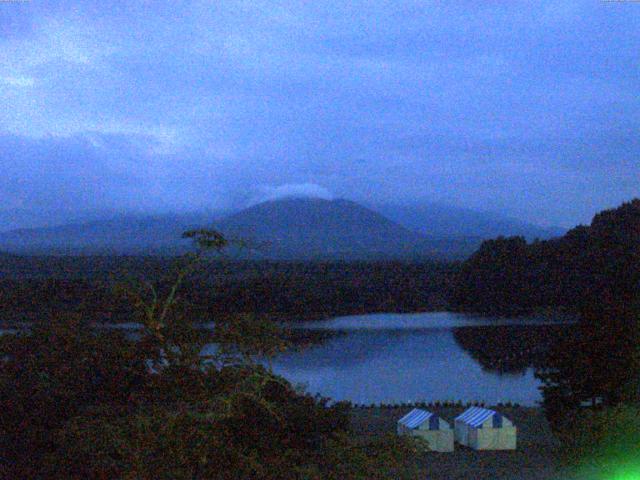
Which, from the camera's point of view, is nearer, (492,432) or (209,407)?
(209,407)

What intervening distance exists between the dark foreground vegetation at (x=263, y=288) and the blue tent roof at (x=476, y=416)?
13.6m

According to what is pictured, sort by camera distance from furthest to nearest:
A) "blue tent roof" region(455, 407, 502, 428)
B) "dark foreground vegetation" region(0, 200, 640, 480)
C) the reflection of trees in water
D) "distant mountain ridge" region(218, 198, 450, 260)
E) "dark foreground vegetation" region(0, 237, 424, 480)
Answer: "distant mountain ridge" region(218, 198, 450, 260) < the reflection of trees in water < "blue tent roof" region(455, 407, 502, 428) < "dark foreground vegetation" region(0, 200, 640, 480) < "dark foreground vegetation" region(0, 237, 424, 480)

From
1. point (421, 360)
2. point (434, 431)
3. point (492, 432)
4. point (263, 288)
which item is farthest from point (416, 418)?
point (263, 288)

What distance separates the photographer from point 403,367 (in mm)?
23766

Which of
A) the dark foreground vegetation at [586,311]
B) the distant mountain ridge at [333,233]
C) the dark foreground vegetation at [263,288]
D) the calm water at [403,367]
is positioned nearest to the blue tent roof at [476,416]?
the dark foreground vegetation at [586,311]

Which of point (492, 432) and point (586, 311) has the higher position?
point (586, 311)

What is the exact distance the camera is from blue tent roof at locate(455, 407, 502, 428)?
41.8 feet

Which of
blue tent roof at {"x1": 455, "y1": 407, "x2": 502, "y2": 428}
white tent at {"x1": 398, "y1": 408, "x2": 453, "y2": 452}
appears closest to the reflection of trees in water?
blue tent roof at {"x1": 455, "y1": 407, "x2": 502, "y2": 428}

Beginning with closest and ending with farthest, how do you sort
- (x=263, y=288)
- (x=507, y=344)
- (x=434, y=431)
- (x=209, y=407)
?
(x=209, y=407), (x=434, y=431), (x=507, y=344), (x=263, y=288)

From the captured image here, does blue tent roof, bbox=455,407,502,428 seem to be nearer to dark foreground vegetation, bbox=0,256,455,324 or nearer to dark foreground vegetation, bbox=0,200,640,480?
dark foreground vegetation, bbox=0,200,640,480

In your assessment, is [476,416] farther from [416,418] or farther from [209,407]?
[209,407]

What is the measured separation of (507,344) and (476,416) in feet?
56.6

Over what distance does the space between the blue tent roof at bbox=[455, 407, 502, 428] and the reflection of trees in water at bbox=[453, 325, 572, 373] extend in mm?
9738

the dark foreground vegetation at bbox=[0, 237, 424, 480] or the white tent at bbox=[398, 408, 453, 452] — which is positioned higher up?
the dark foreground vegetation at bbox=[0, 237, 424, 480]
